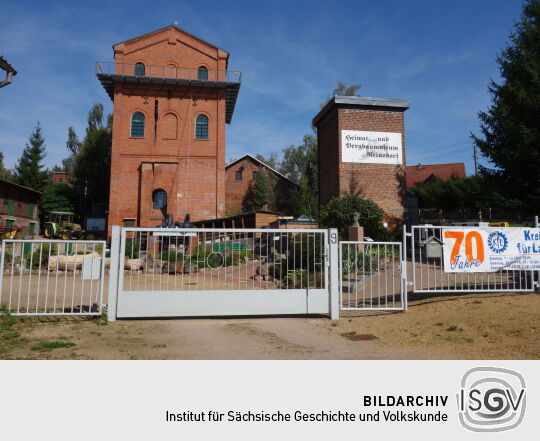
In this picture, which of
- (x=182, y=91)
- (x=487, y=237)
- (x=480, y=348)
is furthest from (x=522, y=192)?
(x=182, y=91)

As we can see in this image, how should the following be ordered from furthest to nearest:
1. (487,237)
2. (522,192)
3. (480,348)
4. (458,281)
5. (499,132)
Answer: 1. (499,132)
2. (522,192)
3. (458,281)
4. (487,237)
5. (480,348)

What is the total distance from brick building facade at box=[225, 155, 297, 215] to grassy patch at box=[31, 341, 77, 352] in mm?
36532

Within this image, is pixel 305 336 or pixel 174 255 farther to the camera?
pixel 174 255

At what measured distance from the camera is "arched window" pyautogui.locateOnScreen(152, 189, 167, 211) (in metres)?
29.3

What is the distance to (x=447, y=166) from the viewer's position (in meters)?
53.0

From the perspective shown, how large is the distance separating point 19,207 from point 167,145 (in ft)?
61.9

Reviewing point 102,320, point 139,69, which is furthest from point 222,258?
point 139,69

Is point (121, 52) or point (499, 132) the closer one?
point (499, 132)

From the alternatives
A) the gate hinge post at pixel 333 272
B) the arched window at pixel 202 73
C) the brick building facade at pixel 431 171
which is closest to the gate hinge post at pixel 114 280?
the gate hinge post at pixel 333 272

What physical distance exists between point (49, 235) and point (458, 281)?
102ft

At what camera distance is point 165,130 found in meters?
30.0

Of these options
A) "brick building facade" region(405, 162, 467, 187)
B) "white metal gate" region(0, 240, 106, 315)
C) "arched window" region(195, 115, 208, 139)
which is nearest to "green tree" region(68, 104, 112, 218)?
"arched window" region(195, 115, 208, 139)

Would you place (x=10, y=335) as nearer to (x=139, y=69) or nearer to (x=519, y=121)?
(x=519, y=121)
